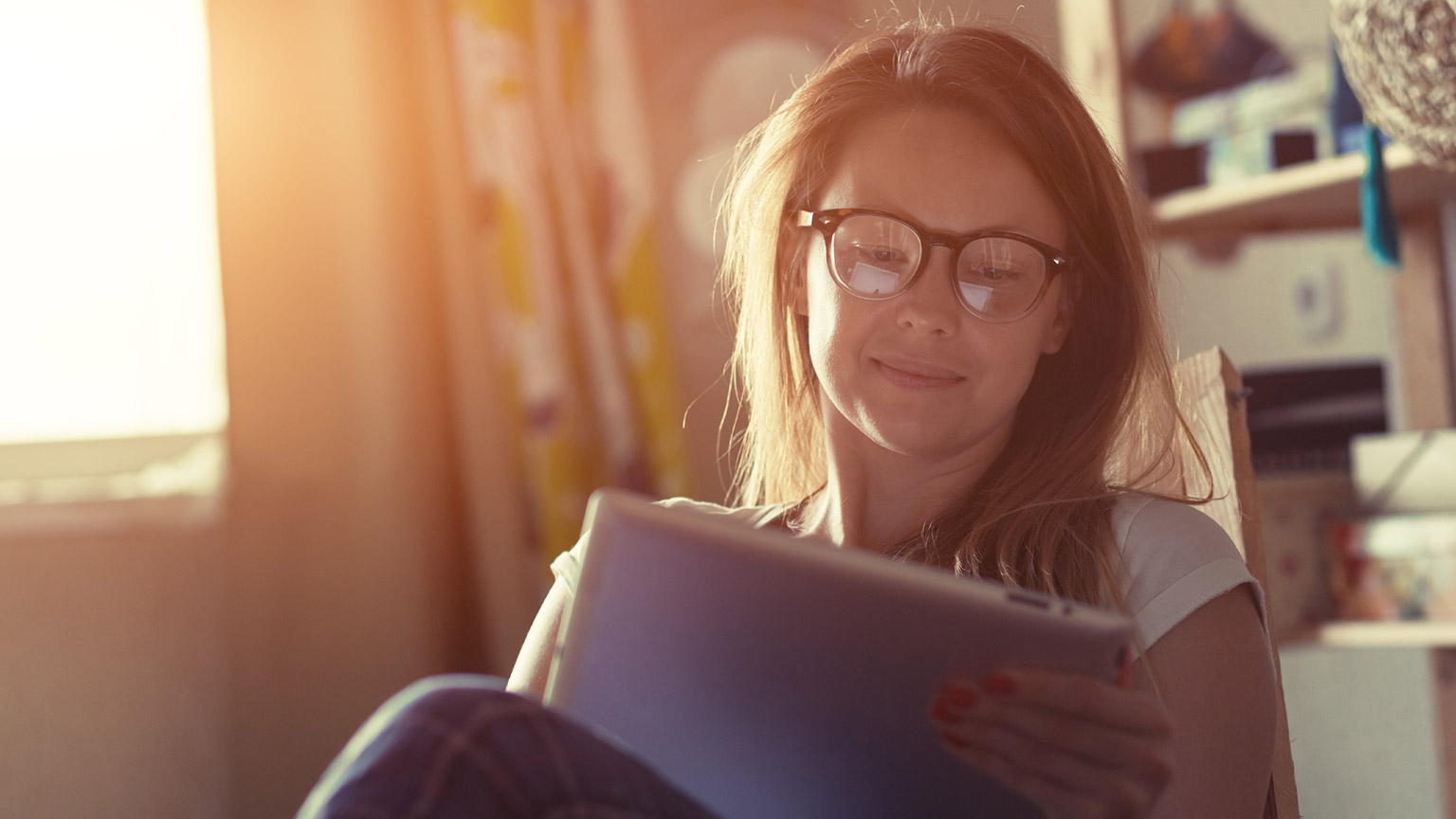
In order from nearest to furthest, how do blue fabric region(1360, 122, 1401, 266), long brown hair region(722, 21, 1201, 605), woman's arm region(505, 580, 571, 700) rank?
long brown hair region(722, 21, 1201, 605), woman's arm region(505, 580, 571, 700), blue fabric region(1360, 122, 1401, 266)

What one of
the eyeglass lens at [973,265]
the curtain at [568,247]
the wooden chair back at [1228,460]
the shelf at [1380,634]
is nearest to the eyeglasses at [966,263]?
the eyeglass lens at [973,265]

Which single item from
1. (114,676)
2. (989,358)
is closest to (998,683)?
(989,358)

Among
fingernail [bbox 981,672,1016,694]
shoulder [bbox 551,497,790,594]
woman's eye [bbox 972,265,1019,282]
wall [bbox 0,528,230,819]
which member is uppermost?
woman's eye [bbox 972,265,1019,282]

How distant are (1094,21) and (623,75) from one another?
1.05 meters

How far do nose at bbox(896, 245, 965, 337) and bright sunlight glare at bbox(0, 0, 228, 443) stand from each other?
156cm

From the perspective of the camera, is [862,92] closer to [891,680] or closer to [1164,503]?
[1164,503]

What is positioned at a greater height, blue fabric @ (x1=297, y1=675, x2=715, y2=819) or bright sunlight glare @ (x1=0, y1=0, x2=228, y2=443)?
bright sunlight glare @ (x1=0, y1=0, x2=228, y2=443)

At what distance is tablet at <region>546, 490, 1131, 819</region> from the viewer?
23.8 inches

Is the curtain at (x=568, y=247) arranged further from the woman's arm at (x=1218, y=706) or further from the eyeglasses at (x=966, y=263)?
the woman's arm at (x=1218, y=706)

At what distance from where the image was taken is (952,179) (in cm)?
94

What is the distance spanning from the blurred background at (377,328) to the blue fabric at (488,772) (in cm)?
121

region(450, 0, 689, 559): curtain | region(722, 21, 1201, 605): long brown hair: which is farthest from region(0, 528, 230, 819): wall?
region(722, 21, 1201, 605): long brown hair

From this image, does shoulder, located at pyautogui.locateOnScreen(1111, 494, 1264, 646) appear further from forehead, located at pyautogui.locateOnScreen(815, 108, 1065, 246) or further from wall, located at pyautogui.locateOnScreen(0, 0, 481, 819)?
wall, located at pyautogui.locateOnScreen(0, 0, 481, 819)

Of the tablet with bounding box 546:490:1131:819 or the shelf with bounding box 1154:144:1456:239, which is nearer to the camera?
the tablet with bounding box 546:490:1131:819
